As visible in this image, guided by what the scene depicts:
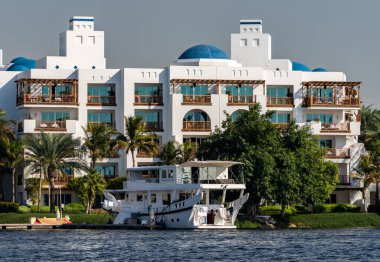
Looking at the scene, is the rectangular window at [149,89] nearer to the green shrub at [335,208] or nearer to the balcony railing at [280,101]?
the balcony railing at [280,101]

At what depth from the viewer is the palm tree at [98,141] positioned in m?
136

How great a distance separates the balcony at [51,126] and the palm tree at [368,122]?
31797 millimetres

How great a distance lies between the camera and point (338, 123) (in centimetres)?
14738

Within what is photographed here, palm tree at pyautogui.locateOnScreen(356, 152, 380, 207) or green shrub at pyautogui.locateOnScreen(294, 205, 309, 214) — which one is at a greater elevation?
palm tree at pyautogui.locateOnScreen(356, 152, 380, 207)

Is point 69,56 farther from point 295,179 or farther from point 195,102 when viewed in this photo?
point 295,179

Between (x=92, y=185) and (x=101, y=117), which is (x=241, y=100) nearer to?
(x=101, y=117)

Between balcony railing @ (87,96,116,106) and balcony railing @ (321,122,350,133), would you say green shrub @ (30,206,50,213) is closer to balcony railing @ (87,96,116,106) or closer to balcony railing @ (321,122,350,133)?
balcony railing @ (87,96,116,106)

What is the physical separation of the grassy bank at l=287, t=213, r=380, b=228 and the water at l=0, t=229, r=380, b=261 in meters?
9.08

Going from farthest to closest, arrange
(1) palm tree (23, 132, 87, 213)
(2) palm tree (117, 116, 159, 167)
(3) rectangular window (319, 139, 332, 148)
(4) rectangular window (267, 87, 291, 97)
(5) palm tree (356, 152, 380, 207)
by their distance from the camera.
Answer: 1. (4) rectangular window (267, 87, 291, 97)
2. (3) rectangular window (319, 139, 332, 148)
3. (5) palm tree (356, 152, 380, 207)
4. (2) palm tree (117, 116, 159, 167)
5. (1) palm tree (23, 132, 87, 213)

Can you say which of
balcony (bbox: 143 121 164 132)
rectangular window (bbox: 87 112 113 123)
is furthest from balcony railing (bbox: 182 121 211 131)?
rectangular window (bbox: 87 112 113 123)

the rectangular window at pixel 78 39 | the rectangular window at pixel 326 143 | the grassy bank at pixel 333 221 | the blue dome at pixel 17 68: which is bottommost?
the grassy bank at pixel 333 221

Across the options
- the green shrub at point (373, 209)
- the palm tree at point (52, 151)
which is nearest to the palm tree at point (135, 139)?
the palm tree at point (52, 151)

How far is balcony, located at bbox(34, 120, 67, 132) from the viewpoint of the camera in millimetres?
141125

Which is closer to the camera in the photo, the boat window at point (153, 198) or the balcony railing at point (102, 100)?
the boat window at point (153, 198)
